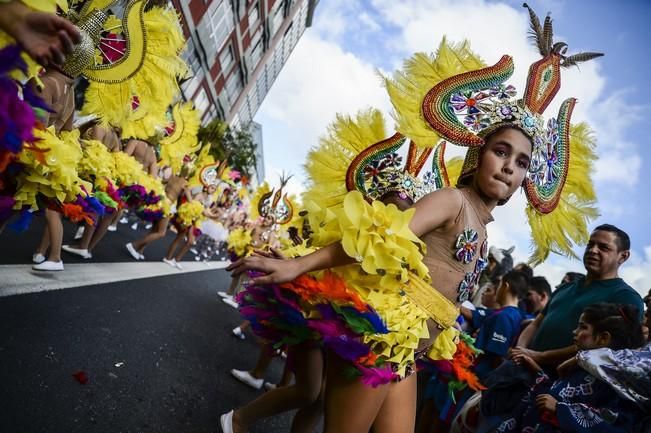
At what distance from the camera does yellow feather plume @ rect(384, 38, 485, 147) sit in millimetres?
2199

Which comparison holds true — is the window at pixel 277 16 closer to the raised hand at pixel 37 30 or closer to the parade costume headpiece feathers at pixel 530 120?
the parade costume headpiece feathers at pixel 530 120

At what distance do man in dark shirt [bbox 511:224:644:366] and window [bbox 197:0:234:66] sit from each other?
19656 mm

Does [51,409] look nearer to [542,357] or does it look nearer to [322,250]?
[322,250]

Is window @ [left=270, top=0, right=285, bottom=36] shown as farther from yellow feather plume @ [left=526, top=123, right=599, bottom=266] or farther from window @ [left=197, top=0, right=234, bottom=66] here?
yellow feather plume @ [left=526, top=123, right=599, bottom=266]

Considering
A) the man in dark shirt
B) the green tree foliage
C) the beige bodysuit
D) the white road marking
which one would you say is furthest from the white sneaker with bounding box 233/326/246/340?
the green tree foliage

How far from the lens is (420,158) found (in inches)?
146

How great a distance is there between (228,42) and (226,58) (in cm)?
127

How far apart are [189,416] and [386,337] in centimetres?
162

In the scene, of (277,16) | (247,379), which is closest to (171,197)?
(247,379)

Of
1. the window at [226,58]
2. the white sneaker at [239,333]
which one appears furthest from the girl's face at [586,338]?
the window at [226,58]

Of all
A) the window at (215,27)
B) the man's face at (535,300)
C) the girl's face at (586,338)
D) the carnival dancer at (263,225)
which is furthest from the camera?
the window at (215,27)

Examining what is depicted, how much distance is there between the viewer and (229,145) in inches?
809

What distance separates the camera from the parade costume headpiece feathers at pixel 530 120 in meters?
2.09

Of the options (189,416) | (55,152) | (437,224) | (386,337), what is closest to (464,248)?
(437,224)
